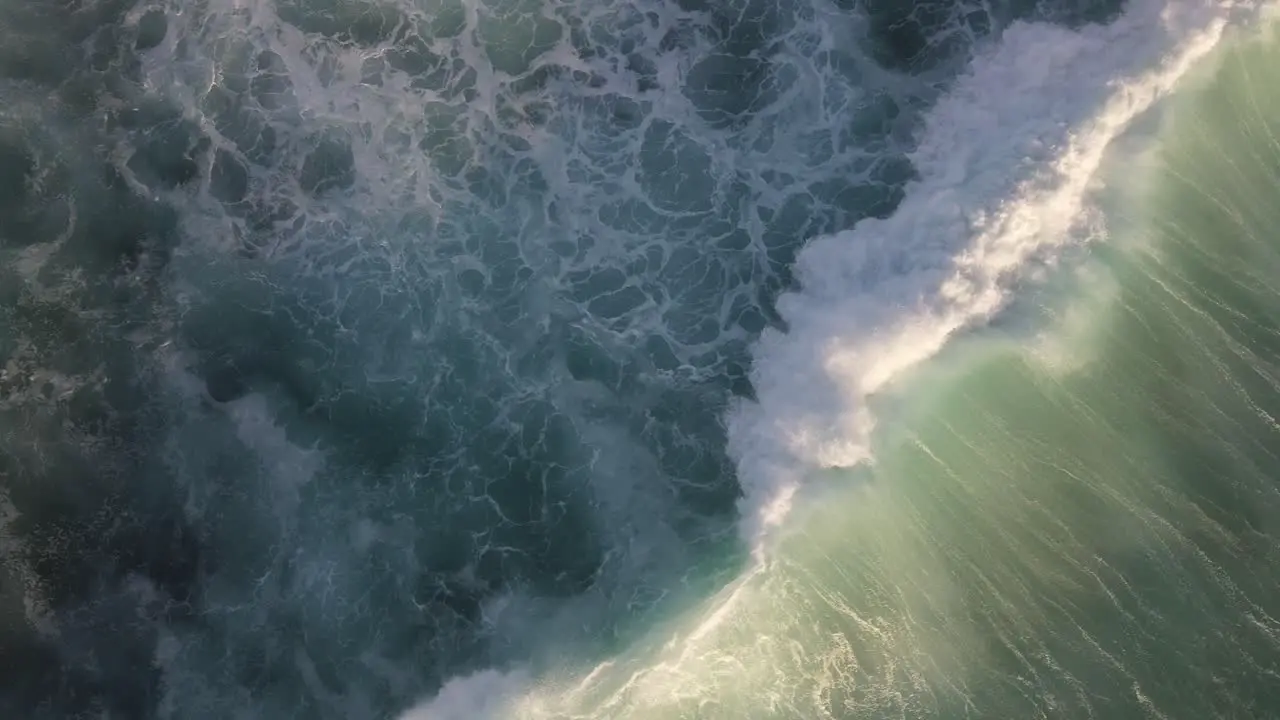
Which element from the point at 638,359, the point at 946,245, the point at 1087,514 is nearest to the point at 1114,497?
the point at 1087,514

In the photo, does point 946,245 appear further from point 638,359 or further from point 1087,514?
point 638,359

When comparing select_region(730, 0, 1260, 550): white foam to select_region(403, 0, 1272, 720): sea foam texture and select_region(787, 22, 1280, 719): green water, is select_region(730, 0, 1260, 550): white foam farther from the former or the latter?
select_region(787, 22, 1280, 719): green water

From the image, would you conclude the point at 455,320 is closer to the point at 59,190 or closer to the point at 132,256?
the point at 132,256

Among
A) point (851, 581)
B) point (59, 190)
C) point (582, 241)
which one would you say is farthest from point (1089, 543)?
point (59, 190)

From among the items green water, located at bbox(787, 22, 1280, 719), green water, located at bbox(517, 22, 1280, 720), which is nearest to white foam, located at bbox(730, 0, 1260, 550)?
green water, located at bbox(517, 22, 1280, 720)

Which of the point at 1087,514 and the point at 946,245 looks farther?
the point at 946,245
